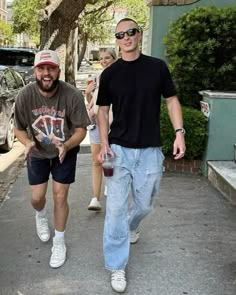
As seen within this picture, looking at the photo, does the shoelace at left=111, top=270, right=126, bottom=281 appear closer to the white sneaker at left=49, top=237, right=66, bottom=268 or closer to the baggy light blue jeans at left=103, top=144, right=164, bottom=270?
→ the baggy light blue jeans at left=103, top=144, right=164, bottom=270

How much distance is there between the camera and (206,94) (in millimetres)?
6211

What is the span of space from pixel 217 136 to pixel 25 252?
10.5 feet

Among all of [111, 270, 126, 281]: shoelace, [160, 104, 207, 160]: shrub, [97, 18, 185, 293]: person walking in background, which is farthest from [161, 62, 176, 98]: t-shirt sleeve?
[160, 104, 207, 160]: shrub

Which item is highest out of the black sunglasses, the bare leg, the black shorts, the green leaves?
the green leaves

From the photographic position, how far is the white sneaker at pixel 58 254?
368 centimetres

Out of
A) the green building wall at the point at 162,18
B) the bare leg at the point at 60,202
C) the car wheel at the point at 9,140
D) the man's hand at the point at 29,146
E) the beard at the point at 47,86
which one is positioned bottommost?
the car wheel at the point at 9,140

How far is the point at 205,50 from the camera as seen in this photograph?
256 inches

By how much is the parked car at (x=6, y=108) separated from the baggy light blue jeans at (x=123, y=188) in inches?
214

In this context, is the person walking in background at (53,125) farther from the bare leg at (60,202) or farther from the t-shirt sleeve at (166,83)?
the t-shirt sleeve at (166,83)

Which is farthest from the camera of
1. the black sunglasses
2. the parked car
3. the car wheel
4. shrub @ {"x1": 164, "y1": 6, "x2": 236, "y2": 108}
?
the car wheel

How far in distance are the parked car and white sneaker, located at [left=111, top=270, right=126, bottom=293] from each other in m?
5.48

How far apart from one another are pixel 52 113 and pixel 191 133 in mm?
2949

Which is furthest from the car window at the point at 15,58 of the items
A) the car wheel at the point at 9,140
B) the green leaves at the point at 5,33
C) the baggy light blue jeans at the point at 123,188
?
the green leaves at the point at 5,33

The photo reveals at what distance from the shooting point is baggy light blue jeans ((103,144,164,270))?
3295 millimetres
